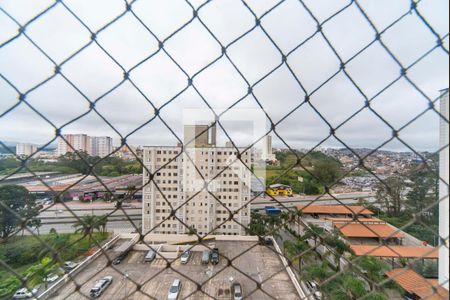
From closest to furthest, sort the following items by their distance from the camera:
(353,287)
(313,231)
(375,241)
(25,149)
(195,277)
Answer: (25,149), (313,231), (353,287), (195,277), (375,241)

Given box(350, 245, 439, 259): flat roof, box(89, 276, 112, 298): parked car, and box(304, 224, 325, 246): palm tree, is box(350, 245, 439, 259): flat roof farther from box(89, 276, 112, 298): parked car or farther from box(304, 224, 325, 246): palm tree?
box(89, 276, 112, 298): parked car

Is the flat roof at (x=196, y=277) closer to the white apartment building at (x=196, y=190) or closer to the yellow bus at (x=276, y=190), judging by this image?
the white apartment building at (x=196, y=190)

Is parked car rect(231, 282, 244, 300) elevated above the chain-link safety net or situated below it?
below

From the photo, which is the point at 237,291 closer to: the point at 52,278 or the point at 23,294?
the point at 52,278

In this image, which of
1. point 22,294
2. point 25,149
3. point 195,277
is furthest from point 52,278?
point 25,149

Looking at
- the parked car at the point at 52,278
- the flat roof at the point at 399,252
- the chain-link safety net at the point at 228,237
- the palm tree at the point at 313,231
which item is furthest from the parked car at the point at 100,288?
the flat roof at the point at 399,252

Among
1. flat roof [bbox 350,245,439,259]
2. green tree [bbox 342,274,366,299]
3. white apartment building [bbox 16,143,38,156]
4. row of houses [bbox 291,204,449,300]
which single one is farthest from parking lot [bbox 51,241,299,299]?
white apartment building [bbox 16,143,38,156]
